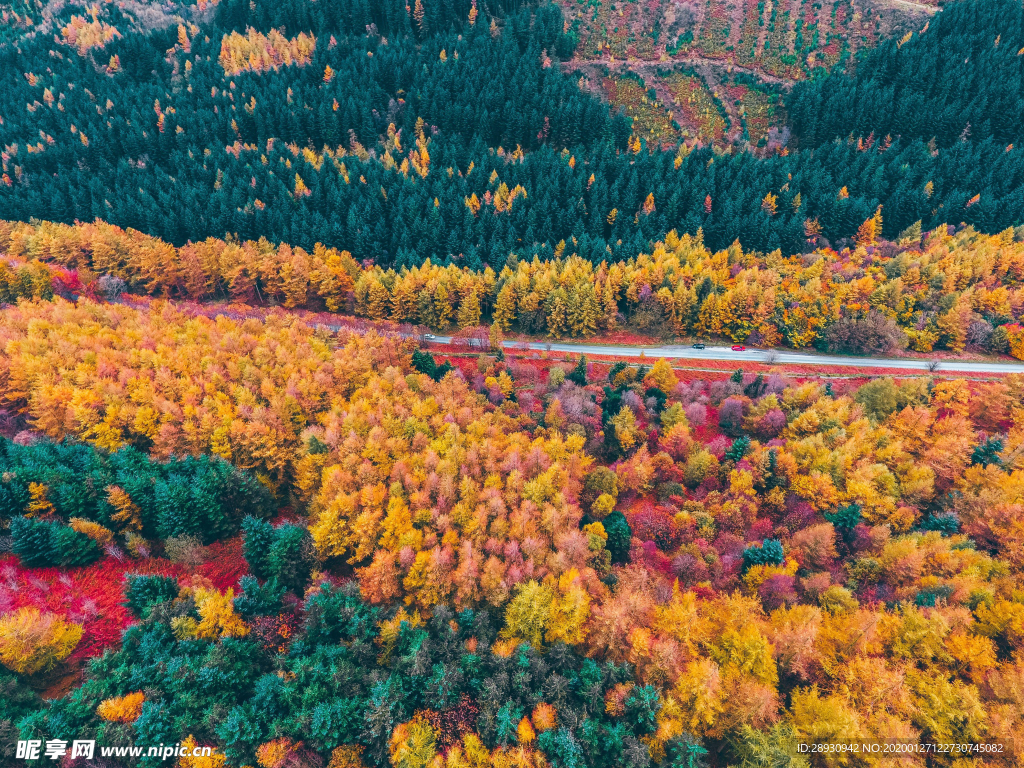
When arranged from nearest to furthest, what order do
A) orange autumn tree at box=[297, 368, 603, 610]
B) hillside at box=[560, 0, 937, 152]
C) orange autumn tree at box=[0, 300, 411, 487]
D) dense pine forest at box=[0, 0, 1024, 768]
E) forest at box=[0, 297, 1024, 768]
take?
1. forest at box=[0, 297, 1024, 768]
2. dense pine forest at box=[0, 0, 1024, 768]
3. orange autumn tree at box=[297, 368, 603, 610]
4. orange autumn tree at box=[0, 300, 411, 487]
5. hillside at box=[560, 0, 937, 152]

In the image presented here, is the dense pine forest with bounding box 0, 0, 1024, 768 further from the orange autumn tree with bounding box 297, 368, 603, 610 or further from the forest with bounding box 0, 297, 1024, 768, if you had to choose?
the orange autumn tree with bounding box 297, 368, 603, 610

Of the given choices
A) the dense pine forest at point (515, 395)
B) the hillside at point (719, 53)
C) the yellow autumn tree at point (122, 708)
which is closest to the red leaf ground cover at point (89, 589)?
the dense pine forest at point (515, 395)

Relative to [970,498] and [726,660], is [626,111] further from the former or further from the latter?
[726,660]

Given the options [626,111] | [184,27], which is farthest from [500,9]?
[184,27]

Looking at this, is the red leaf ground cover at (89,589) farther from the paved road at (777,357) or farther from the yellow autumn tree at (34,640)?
the paved road at (777,357)

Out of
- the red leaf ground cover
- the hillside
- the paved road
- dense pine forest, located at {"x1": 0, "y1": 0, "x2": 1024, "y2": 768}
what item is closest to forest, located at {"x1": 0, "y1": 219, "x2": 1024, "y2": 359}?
dense pine forest, located at {"x1": 0, "y1": 0, "x2": 1024, "y2": 768}

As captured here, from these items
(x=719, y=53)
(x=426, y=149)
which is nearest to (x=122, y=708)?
(x=426, y=149)

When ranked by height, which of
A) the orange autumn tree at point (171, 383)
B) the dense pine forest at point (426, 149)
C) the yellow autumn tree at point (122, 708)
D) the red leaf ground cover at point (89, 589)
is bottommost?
the red leaf ground cover at point (89, 589)
